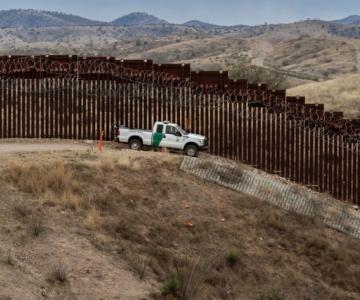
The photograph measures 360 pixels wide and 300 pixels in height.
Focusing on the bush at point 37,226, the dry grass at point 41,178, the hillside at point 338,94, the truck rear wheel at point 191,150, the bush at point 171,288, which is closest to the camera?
the bush at point 171,288

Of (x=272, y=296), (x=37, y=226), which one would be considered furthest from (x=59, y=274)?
(x=272, y=296)

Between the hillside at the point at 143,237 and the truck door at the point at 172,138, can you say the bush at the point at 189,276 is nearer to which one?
the hillside at the point at 143,237

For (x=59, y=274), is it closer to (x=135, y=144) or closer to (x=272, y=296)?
(x=272, y=296)

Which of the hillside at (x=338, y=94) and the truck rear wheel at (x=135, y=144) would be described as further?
the hillside at (x=338, y=94)

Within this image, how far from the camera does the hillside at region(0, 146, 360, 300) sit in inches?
592

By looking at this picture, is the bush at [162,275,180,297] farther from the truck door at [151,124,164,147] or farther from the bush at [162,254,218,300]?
the truck door at [151,124,164,147]

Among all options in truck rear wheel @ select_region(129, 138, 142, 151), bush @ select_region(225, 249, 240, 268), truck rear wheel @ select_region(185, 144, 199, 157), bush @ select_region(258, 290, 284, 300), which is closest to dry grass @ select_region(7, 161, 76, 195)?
bush @ select_region(225, 249, 240, 268)

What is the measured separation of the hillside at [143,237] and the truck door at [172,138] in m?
2.84

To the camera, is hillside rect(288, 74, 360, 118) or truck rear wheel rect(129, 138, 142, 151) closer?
truck rear wheel rect(129, 138, 142, 151)

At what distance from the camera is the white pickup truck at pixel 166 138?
27625mm

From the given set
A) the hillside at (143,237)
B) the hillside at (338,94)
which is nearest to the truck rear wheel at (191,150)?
the hillside at (143,237)

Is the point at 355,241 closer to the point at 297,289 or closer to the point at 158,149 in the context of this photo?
the point at 297,289

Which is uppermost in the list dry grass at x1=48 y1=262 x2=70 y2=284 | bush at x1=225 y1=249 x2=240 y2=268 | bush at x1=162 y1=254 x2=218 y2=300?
dry grass at x1=48 y1=262 x2=70 y2=284

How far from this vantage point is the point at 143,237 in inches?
715
